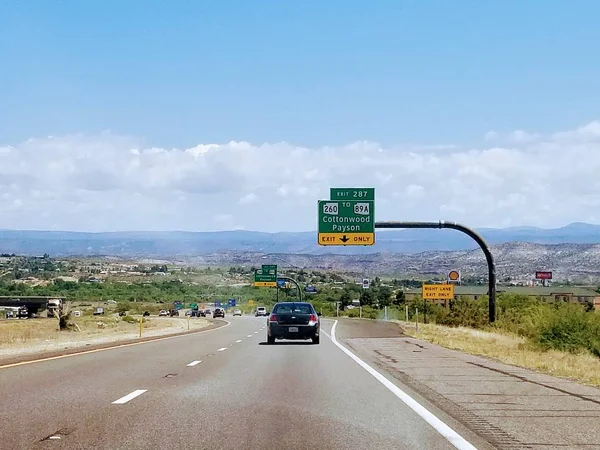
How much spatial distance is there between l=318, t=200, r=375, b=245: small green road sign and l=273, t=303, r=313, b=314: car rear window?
10.9 metres

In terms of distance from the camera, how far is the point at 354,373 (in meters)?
20.6

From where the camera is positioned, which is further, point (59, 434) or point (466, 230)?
point (466, 230)

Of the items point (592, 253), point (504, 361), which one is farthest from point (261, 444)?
point (592, 253)

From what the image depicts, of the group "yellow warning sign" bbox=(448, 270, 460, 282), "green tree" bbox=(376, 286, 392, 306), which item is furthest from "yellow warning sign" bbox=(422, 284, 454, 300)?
"green tree" bbox=(376, 286, 392, 306)

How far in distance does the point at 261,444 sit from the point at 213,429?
50.6 inches

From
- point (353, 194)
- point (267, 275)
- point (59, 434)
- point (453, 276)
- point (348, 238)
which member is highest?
point (353, 194)

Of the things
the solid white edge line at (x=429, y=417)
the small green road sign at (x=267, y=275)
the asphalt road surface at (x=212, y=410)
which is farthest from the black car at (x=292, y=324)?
the small green road sign at (x=267, y=275)

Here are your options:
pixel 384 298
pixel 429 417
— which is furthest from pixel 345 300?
pixel 429 417

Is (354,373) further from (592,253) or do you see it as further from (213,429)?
(592,253)

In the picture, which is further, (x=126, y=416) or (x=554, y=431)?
(x=126, y=416)

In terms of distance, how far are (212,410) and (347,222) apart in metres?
34.3

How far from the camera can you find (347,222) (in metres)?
47.2

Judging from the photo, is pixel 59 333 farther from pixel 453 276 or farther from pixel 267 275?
pixel 267 275

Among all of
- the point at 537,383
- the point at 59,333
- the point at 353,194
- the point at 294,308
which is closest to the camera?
the point at 537,383
